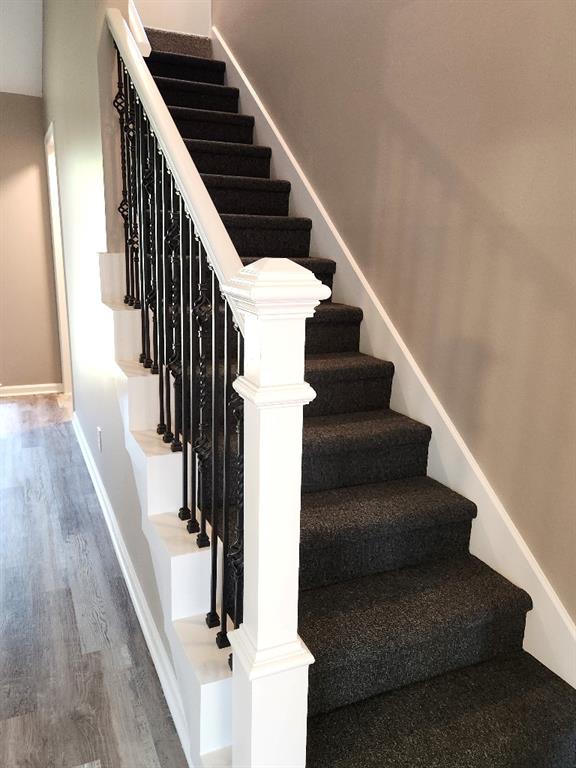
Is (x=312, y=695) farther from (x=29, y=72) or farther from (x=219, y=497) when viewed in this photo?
(x=29, y=72)

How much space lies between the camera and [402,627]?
1.67m

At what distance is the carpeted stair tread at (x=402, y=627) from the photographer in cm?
159

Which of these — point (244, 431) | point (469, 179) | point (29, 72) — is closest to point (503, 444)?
point (469, 179)

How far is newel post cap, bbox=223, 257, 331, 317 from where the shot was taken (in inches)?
43.4

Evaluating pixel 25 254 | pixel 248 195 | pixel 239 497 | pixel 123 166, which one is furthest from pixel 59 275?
pixel 239 497

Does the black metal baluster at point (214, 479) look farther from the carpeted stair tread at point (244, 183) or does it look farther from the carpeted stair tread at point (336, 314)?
the carpeted stair tread at point (244, 183)

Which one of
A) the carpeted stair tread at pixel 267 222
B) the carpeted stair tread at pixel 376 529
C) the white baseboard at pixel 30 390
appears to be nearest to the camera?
the carpeted stair tread at pixel 376 529

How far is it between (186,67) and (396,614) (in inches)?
142

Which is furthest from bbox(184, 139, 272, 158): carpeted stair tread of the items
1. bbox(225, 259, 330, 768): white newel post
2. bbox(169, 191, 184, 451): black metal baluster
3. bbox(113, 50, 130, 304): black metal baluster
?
bbox(225, 259, 330, 768): white newel post

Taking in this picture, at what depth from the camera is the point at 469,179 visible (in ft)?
6.59

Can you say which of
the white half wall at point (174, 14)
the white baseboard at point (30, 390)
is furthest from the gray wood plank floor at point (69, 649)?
the white half wall at point (174, 14)

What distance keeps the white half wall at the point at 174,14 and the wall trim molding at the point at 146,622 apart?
12.0ft

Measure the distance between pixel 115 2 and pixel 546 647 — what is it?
104 inches

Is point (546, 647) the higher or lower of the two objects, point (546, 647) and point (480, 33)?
the lower
